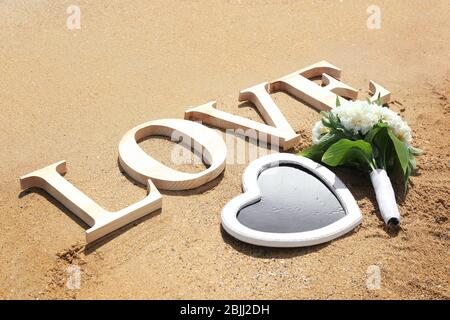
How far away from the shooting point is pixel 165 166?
6.51 meters

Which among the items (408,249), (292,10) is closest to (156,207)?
(408,249)

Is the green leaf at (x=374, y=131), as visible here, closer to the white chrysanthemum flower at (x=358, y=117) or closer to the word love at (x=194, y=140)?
the white chrysanthemum flower at (x=358, y=117)

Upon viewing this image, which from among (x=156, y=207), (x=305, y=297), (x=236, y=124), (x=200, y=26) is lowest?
(x=305, y=297)

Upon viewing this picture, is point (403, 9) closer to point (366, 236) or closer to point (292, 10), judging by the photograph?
point (292, 10)

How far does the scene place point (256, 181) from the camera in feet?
20.6

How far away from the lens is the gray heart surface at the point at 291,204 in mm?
5840

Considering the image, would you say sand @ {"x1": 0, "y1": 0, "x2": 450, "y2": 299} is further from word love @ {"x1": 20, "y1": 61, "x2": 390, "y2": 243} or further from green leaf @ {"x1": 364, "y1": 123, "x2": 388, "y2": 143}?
green leaf @ {"x1": 364, "y1": 123, "x2": 388, "y2": 143}

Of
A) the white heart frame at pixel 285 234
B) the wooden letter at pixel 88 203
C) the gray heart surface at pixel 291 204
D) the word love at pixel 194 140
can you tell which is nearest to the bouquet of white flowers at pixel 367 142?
the white heart frame at pixel 285 234

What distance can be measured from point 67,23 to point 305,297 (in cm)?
551

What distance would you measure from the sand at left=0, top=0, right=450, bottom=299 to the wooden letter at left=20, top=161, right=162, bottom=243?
0.30ft

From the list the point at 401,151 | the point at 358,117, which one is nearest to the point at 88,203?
the point at 358,117

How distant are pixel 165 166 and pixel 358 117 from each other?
73.4 inches
